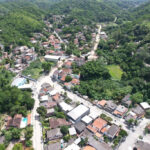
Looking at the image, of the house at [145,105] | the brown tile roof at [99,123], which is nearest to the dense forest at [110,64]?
the house at [145,105]

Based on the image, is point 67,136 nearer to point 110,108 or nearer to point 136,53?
point 110,108

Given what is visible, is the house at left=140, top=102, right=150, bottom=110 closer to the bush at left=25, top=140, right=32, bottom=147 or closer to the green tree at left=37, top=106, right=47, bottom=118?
the green tree at left=37, top=106, right=47, bottom=118

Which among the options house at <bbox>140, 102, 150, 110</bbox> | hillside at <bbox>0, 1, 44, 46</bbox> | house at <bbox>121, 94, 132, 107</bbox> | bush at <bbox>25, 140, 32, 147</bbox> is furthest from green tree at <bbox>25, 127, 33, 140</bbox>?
hillside at <bbox>0, 1, 44, 46</bbox>

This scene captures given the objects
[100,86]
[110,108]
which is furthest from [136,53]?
[110,108]

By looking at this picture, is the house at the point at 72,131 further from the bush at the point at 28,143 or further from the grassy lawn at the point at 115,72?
the grassy lawn at the point at 115,72

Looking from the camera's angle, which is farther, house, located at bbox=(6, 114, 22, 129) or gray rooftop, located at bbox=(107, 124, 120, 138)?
house, located at bbox=(6, 114, 22, 129)

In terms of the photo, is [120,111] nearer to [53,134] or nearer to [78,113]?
[78,113]
